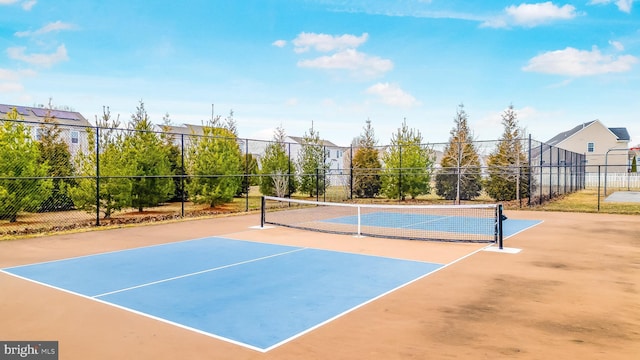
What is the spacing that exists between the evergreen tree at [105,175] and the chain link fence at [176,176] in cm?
3

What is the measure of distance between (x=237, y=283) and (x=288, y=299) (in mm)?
1120

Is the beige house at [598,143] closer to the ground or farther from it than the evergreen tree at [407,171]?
farther from it

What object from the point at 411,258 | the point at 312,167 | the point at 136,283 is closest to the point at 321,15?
the point at 312,167

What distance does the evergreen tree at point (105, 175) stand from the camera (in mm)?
14250

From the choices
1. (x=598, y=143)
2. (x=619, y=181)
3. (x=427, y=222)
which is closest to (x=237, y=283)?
→ (x=427, y=222)

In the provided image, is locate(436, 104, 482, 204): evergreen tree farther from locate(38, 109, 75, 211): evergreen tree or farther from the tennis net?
locate(38, 109, 75, 211): evergreen tree

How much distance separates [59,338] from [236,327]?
171 centimetres

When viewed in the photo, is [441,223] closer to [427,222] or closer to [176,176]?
[427,222]

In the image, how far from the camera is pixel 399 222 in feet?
45.9

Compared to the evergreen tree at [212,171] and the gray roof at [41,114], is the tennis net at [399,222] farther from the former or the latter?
the gray roof at [41,114]

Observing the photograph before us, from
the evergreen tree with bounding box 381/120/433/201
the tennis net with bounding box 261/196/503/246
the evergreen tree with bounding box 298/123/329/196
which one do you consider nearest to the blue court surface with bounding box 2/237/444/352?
the tennis net with bounding box 261/196/503/246

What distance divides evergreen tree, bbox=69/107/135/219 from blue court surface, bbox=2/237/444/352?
6418 millimetres

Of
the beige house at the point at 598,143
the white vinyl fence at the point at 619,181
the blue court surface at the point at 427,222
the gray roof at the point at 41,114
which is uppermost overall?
the gray roof at the point at 41,114

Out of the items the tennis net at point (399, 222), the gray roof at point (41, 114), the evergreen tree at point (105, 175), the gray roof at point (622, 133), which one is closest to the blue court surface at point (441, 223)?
the tennis net at point (399, 222)
